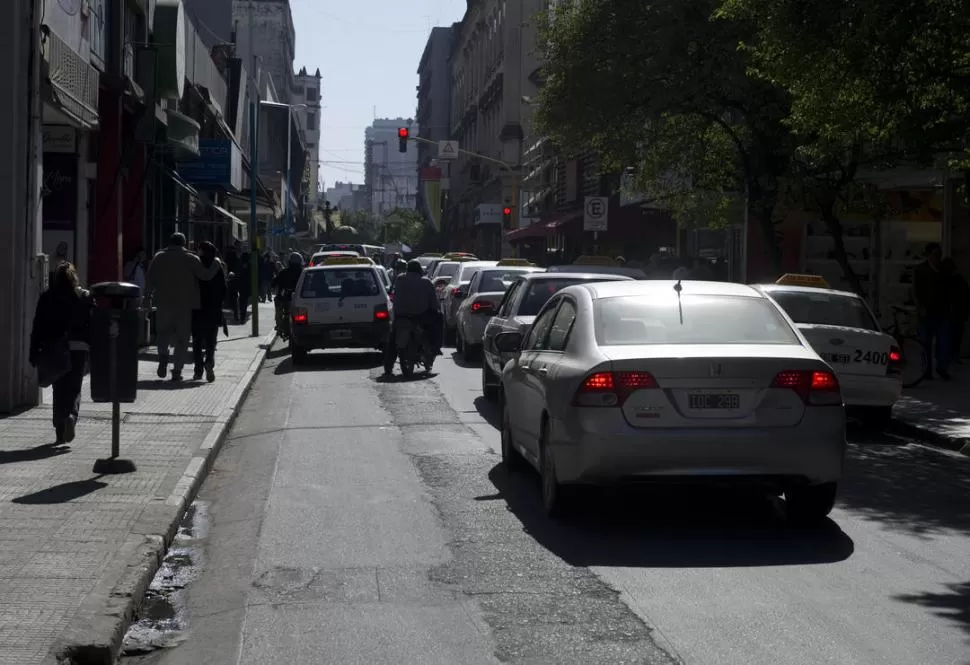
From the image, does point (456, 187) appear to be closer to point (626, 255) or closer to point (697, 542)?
point (626, 255)

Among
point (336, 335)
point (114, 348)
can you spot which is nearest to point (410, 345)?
point (336, 335)

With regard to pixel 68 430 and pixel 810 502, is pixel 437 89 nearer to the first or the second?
pixel 68 430

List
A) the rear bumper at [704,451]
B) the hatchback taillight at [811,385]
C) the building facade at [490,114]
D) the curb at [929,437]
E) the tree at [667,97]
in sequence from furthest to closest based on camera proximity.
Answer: the building facade at [490,114] → the tree at [667,97] → the curb at [929,437] → the hatchback taillight at [811,385] → the rear bumper at [704,451]

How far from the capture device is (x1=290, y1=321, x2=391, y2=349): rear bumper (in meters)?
24.0

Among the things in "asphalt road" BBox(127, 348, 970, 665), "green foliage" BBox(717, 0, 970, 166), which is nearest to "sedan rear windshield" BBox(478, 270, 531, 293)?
"green foliage" BBox(717, 0, 970, 166)

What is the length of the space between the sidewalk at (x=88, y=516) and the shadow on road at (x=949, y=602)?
148 inches

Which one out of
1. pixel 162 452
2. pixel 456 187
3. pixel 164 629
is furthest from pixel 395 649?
pixel 456 187

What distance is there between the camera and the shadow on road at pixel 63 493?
9.53m

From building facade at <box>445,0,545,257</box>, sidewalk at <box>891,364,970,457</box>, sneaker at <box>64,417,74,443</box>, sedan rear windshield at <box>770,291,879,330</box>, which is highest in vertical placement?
building facade at <box>445,0,545,257</box>

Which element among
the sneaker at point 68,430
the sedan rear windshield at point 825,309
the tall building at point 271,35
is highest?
the tall building at point 271,35

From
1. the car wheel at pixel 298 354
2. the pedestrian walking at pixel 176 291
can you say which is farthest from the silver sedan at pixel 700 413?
the car wheel at pixel 298 354

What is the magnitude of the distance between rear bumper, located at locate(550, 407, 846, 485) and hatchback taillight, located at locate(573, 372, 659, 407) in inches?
2.4

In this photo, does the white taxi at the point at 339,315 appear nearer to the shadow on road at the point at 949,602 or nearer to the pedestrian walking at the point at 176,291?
the pedestrian walking at the point at 176,291

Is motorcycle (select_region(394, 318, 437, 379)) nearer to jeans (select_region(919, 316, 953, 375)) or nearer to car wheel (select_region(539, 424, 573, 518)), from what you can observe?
jeans (select_region(919, 316, 953, 375))
